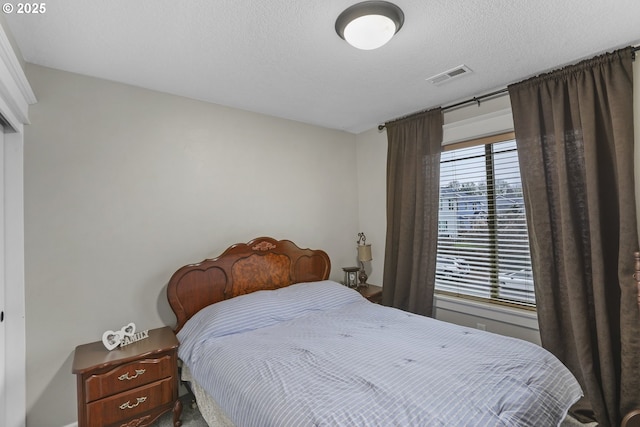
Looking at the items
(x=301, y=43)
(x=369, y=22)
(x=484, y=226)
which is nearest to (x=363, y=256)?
(x=484, y=226)

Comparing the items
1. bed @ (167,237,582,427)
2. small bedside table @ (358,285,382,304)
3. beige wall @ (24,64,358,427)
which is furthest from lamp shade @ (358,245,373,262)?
beige wall @ (24,64,358,427)

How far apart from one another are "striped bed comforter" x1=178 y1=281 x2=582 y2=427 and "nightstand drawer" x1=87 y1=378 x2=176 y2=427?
0.22 metres

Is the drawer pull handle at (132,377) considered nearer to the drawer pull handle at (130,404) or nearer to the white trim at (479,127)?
the drawer pull handle at (130,404)

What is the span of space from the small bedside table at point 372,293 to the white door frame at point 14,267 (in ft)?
8.69

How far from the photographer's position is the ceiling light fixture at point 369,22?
4.92 ft

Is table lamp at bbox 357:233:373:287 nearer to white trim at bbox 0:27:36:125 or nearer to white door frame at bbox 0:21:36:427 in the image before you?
white door frame at bbox 0:21:36:427

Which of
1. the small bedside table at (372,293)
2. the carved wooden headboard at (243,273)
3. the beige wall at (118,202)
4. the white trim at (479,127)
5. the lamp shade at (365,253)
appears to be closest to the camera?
the beige wall at (118,202)

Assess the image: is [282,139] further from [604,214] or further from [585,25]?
[604,214]

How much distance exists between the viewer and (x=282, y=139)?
10.4 feet

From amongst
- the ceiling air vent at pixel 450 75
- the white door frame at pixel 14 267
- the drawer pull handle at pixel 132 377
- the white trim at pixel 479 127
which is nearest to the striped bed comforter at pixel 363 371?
the drawer pull handle at pixel 132 377

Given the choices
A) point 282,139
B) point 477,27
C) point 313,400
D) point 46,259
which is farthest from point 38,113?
point 477,27

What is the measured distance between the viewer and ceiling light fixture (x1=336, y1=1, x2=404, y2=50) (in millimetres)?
1500

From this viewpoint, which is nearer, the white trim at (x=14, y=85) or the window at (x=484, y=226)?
the white trim at (x=14, y=85)

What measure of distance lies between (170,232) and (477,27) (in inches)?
99.9
